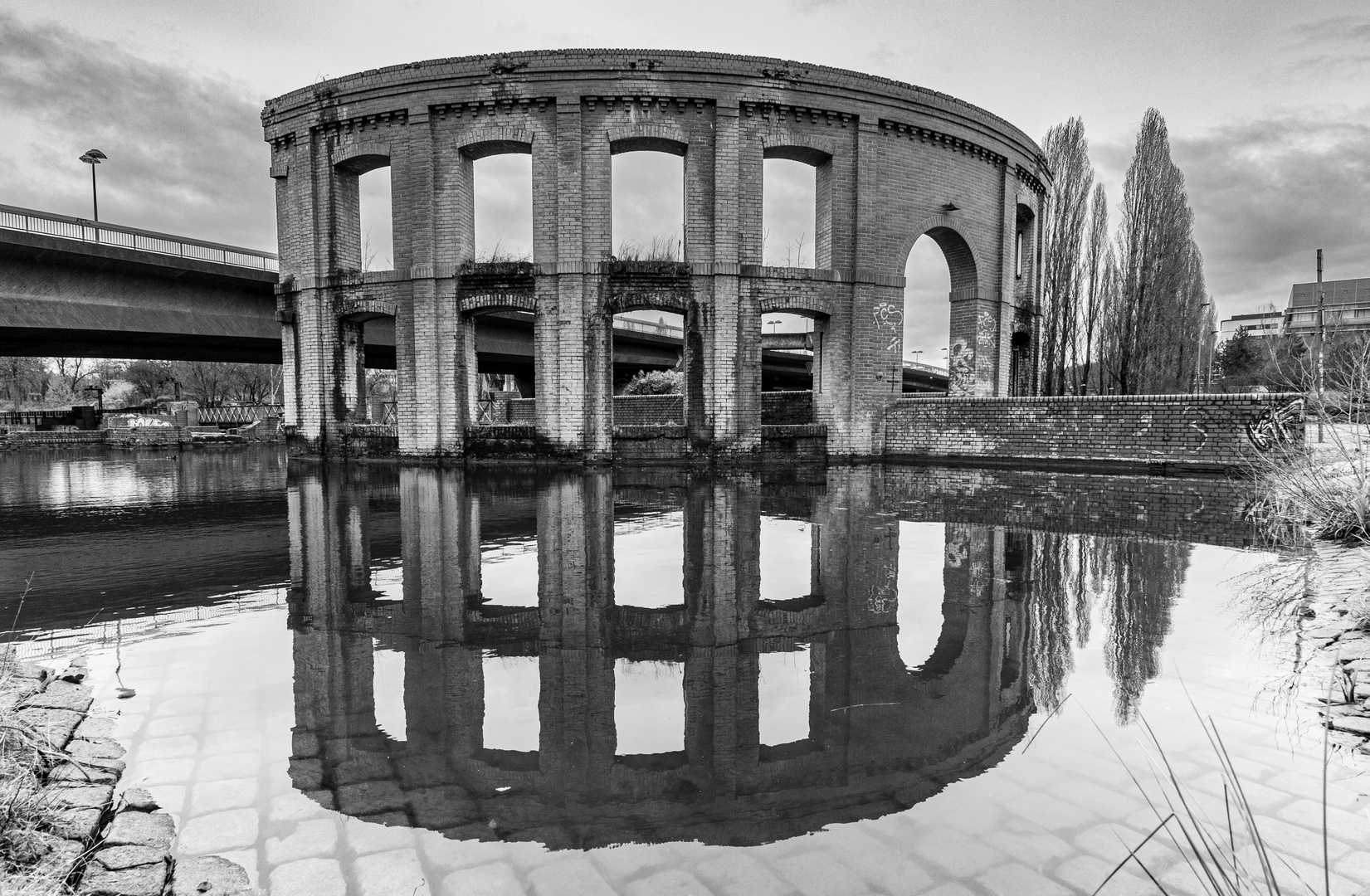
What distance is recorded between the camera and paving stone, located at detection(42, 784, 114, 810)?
2395mm

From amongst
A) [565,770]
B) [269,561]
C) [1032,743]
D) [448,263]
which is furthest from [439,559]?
[448,263]

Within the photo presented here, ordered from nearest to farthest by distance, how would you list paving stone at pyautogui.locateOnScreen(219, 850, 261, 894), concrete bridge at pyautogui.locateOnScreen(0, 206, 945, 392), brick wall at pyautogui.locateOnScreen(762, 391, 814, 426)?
paving stone at pyautogui.locateOnScreen(219, 850, 261, 894) < concrete bridge at pyautogui.locateOnScreen(0, 206, 945, 392) < brick wall at pyautogui.locateOnScreen(762, 391, 814, 426)

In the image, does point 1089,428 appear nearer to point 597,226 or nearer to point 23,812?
point 597,226

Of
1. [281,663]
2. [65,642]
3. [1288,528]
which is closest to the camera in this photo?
[281,663]

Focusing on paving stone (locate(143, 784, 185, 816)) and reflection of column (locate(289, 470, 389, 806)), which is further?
reflection of column (locate(289, 470, 389, 806))

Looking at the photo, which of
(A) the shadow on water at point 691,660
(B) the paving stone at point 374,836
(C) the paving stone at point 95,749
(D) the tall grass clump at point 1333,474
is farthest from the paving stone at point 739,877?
(D) the tall grass clump at point 1333,474

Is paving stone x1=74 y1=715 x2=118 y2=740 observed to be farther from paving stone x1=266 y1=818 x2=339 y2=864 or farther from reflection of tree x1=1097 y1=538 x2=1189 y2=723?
reflection of tree x1=1097 y1=538 x2=1189 y2=723

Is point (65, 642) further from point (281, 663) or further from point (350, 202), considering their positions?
point (350, 202)

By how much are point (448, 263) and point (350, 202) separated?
3925mm

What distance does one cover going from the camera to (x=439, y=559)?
648 cm

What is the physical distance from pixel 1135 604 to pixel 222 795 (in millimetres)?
5077

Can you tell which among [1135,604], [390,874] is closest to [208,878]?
[390,874]

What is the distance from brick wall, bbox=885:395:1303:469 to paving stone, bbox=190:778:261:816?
1311cm

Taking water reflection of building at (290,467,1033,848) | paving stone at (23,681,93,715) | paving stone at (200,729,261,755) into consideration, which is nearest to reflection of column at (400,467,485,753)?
water reflection of building at (290,467,1033,848)
